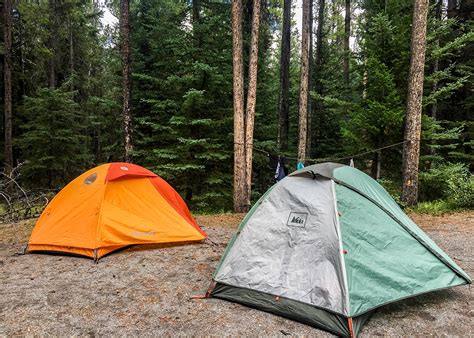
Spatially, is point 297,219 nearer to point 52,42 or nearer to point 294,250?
point 294,250

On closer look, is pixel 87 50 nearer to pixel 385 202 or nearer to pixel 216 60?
pixel 216 60

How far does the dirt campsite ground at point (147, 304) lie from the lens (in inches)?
116

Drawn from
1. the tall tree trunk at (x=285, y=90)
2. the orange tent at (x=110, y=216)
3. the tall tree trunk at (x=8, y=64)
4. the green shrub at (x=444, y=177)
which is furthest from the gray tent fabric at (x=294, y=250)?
the tall tree trunk at (x=8, y=64)

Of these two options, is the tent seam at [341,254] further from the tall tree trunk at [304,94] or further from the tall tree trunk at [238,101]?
the tall tree trunk at [304,94]

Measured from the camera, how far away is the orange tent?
5.06 meters

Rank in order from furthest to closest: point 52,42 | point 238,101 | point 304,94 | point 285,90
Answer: point 52,42 < point 285,90 < point 304,94 < point 238,101

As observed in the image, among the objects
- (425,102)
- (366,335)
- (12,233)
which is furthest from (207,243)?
(425,102)

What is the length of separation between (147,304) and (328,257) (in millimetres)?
2046

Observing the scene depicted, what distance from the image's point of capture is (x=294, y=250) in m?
3.42

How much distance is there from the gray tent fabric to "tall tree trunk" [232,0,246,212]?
16.9ft

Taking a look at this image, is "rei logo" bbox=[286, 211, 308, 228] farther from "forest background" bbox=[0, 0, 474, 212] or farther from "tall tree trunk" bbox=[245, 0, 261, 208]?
"tall tree trunk" bbox=[245, 0, 261, 208]

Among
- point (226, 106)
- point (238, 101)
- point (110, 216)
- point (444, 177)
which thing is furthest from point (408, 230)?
point (226, 106)

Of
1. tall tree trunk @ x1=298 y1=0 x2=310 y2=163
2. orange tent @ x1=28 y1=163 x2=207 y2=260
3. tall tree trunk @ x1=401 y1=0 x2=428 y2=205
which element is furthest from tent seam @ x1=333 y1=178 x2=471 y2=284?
tall tree trunk @ x1=298 y1=0 x2=310 y2=163

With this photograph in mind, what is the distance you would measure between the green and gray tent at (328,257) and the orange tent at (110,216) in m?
2.15
